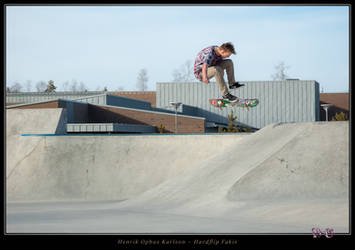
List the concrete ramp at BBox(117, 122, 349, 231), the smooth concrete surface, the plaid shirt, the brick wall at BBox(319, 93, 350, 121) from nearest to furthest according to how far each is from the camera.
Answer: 1. the plaid shirt
2. the smooth concrete surface
3. the concrete ramp at BBox(117, 122, 349, 231)
4. the brick wall at BBox(319, 93, 350, 121)

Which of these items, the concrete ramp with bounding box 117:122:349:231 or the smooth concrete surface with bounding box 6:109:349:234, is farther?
the concrete ramp with bounding box 117:122:349:231

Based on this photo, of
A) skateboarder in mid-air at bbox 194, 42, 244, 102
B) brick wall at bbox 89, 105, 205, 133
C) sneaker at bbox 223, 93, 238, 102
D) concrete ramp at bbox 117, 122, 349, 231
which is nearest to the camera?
skateboarder in mid-air at bbox 194, 42, 244, 102

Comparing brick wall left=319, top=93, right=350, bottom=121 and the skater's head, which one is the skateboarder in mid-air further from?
brick wall left=319, top=93, right=350, bottom=121

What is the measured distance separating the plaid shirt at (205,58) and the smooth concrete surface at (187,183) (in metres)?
3.73

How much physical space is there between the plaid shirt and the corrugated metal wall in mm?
44706

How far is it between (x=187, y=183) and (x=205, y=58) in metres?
7.94

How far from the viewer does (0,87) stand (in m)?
9.88

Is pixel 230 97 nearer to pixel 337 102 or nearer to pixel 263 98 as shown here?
pixel 263 98

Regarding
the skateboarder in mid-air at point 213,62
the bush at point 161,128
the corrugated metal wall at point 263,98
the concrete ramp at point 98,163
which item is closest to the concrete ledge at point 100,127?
the bush at point 161,128

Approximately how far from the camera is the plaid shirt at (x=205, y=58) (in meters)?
10.6

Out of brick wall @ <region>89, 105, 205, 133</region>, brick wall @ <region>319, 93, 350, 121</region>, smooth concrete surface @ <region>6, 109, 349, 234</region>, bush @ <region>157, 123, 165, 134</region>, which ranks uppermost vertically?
brick wall @ <region>319, 93, 350, 121</region>

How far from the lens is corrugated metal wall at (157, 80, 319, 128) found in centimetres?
5541

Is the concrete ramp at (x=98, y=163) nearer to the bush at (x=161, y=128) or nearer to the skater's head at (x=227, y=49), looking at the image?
the skater's head at (x=227, y=49)

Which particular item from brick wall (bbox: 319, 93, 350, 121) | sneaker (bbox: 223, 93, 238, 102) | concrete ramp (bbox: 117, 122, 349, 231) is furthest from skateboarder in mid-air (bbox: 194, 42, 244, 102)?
brick wall (bbox: 319, 93, 350, 121)
